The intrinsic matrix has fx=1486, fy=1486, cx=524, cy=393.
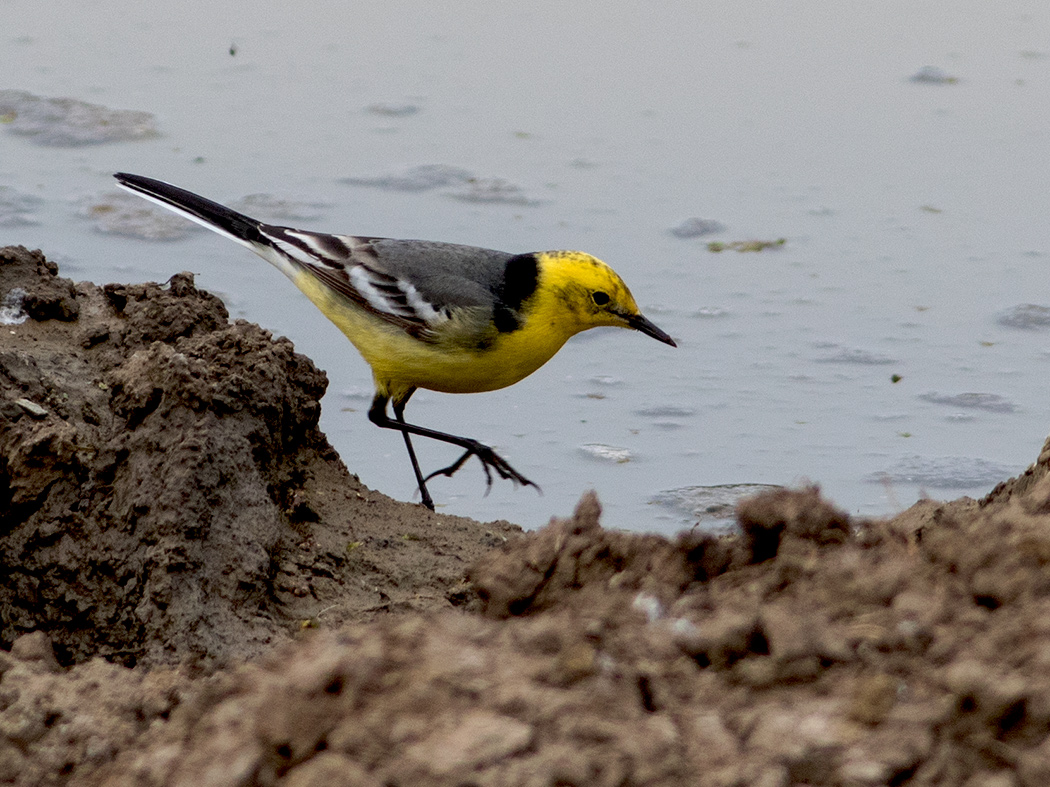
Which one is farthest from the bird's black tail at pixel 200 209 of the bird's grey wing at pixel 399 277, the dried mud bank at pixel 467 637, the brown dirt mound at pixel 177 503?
the dried mud bank at pixel 467 637

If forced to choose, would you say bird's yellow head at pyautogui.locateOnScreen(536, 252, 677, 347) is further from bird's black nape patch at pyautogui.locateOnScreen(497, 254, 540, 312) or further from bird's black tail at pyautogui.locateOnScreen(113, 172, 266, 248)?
bird's black tail at pyautogui.locateOnScreen(113, 172, 266, 248)

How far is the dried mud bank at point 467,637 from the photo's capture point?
2588 millimetres

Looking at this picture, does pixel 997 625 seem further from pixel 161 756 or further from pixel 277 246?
pixel 277 246

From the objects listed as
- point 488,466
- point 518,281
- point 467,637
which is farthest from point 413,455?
point 467,637

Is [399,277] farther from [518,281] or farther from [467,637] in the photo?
[467,637]

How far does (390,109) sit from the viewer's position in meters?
10.7

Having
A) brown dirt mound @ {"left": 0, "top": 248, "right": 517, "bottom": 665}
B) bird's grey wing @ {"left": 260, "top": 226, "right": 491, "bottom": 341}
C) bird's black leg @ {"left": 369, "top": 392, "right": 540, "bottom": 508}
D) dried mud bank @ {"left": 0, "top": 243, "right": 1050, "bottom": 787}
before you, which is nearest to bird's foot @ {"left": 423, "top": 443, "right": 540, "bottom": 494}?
bird's black leg @ {"left": 369, "top": 392, "right": 540, "bottom": 508}

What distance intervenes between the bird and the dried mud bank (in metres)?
1.74

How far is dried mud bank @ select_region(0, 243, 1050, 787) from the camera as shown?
2.59 m

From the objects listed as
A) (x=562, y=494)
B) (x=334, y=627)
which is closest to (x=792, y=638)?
(x=334, y=627)

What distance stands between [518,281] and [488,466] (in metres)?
0.88

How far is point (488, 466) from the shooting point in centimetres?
691

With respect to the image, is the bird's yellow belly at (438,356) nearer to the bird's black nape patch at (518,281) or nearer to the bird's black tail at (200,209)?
the bird's black nape patch at (518,281)

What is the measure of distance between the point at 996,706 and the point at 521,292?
14.6ft
